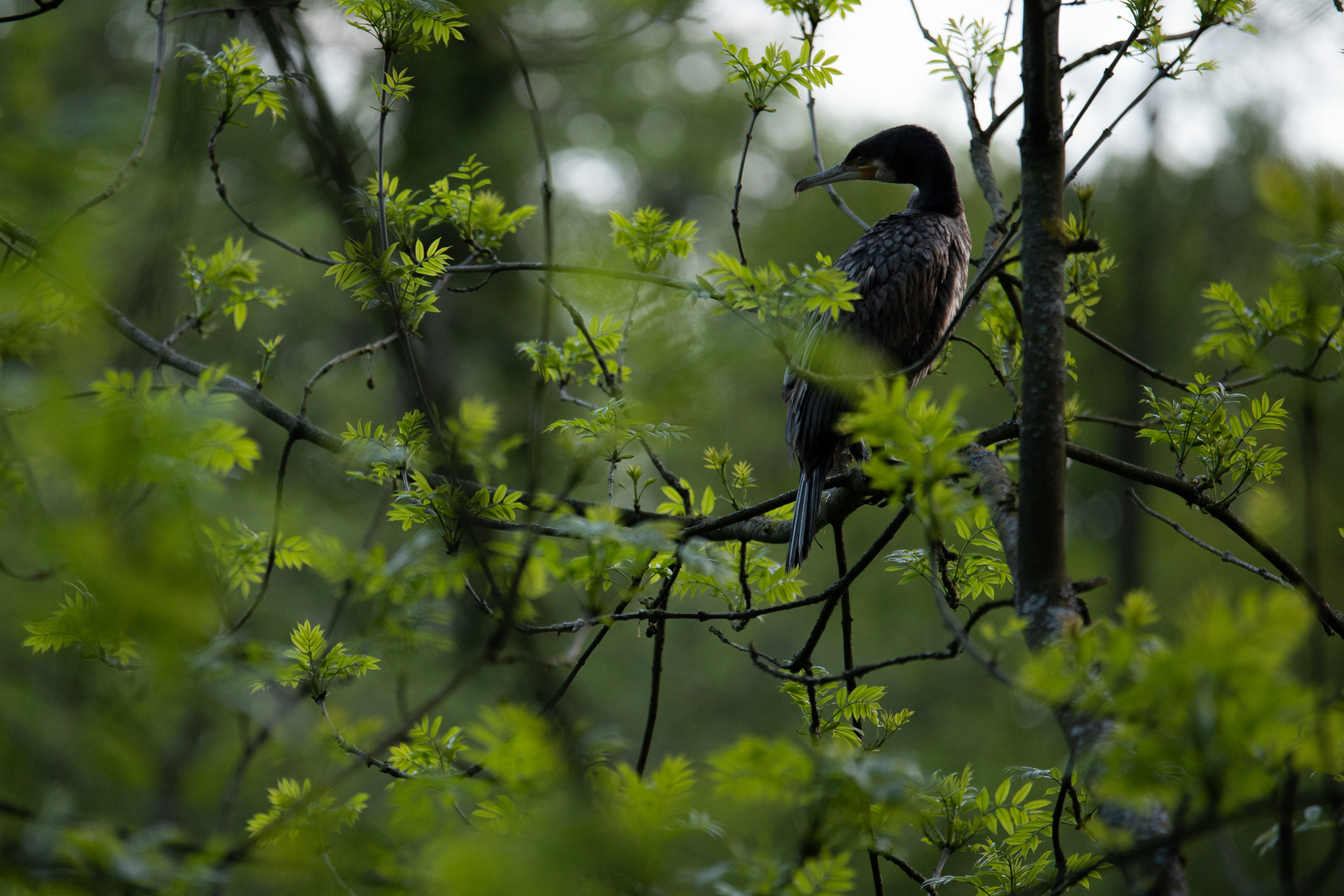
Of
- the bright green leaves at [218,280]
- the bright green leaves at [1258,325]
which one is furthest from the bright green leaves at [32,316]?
the bright green leaves at [1258,325]

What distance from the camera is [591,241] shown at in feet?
8.16

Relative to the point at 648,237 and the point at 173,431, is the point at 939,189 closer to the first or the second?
the point at 648,237

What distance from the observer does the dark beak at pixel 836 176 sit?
12.2 ft

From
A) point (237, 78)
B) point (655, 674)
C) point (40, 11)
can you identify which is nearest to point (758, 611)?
point (655, 674)

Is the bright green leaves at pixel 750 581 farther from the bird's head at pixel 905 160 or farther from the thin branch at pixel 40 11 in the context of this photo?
the bird's head at pixel 905 160

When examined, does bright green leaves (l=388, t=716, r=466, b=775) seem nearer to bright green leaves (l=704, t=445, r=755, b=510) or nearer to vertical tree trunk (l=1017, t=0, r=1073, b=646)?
bright green leaves (l=704, t=445, r=755, b=510)

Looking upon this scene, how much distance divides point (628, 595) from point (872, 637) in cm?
1011

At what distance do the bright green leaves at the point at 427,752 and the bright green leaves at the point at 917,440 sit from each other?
1.18m

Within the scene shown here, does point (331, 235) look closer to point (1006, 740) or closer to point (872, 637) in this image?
point (872, 637)

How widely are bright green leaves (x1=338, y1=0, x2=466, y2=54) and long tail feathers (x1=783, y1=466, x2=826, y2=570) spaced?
171cm

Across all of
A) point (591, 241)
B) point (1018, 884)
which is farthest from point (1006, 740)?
point (591, 241)

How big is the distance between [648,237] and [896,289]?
5.05 ft

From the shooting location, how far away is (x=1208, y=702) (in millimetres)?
991

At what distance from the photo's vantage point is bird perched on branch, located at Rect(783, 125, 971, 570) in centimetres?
348
